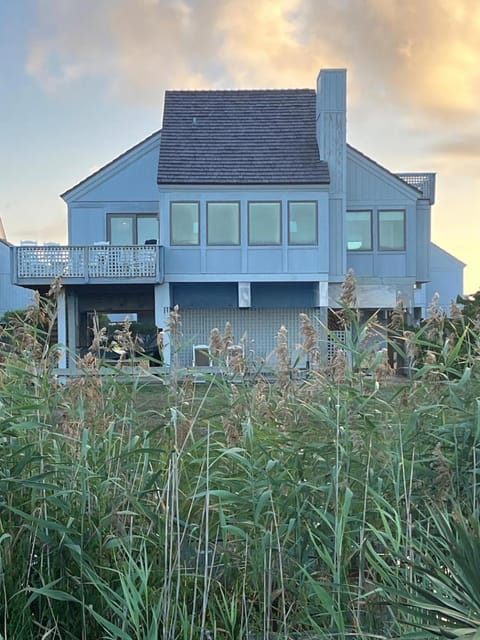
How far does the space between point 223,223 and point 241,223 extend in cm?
51

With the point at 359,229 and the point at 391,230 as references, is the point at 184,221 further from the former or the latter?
the point at 391,230

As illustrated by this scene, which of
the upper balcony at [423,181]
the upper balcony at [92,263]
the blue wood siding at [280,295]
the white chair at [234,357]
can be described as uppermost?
the upper balcony at [423,181]

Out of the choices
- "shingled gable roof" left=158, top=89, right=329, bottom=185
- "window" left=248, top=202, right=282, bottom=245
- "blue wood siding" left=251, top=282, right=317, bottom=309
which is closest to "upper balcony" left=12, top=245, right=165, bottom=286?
"shingled gable roof" left=158, top=89, right=329, bottom=185

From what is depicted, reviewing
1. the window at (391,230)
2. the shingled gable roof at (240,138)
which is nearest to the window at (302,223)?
the shingled gable roof at (240,138)

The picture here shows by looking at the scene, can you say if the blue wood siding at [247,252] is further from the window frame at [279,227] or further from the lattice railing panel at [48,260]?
the lattice railing panel at [48,260]

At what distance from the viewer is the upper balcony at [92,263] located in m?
15.7

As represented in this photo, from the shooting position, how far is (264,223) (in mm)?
16484

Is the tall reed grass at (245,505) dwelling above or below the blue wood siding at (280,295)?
below

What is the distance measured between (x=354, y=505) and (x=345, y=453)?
0.25 metres

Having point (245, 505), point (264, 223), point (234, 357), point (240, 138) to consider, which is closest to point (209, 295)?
point (264, 223)

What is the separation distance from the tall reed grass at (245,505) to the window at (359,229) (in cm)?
1505

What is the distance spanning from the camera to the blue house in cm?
1627

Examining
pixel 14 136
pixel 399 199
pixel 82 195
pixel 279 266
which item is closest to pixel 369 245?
pixel 399 199

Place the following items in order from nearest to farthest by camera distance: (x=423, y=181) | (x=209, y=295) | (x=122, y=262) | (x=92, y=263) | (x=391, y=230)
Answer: (x=92, y=263)
(x=122, y=262)
(x=209, y=295)
(x=391, y=230)
(x=423, y=181)
